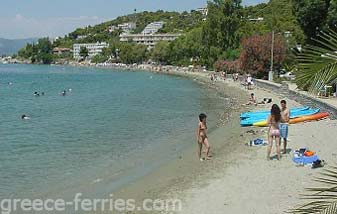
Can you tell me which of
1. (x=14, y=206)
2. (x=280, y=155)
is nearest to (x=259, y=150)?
Result: (x=280, y=155)

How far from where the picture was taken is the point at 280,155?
15742mm

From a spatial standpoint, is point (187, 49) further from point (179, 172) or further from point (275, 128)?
point (275, 128)

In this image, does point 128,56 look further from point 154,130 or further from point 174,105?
point 154,130

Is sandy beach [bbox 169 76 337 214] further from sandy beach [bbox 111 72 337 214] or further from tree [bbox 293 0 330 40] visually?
tree [bbox 293 0 330 40]

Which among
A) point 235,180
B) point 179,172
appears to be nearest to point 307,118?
point 179,172

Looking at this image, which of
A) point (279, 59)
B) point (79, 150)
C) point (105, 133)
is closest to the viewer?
point (79, 150)

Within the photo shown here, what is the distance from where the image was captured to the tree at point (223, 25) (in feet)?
277

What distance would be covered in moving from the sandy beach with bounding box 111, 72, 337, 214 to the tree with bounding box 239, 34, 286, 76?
35508mm

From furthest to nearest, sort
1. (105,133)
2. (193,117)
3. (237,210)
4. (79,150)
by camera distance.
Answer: (193,117) < (105,133) < (79,150) < (237,210)

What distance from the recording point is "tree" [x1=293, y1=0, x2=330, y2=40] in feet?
117

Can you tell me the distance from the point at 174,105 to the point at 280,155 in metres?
27.8

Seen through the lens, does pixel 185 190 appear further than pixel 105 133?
No

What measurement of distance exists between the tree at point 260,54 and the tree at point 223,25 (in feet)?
83.3

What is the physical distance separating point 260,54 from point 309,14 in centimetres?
1986
